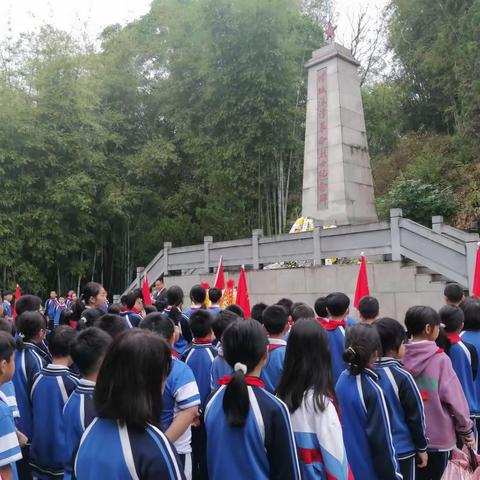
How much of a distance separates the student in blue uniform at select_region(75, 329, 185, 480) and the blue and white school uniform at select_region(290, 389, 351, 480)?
2.17 feet

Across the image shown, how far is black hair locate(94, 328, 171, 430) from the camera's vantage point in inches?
55.8

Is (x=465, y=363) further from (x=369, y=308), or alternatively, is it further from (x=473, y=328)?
(x=369, y=308)

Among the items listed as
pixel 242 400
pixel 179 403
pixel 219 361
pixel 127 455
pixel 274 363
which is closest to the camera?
pixel 127 455

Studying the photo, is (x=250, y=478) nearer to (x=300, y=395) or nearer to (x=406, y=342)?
(x=300, y=395)

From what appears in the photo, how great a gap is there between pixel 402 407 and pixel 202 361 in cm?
123

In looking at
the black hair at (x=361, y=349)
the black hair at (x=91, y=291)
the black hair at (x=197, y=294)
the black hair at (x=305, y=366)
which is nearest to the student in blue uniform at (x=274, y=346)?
the black hair at (x=361, y=349)

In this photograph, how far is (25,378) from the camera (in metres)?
2.96

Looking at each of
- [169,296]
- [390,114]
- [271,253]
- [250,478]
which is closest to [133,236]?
[271,253]

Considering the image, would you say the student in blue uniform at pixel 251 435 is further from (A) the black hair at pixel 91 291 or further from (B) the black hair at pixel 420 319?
(A) the black hair at pixel 91 291

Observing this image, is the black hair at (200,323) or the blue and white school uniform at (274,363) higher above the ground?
the black hair at (200,323)

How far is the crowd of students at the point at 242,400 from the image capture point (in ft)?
4.77

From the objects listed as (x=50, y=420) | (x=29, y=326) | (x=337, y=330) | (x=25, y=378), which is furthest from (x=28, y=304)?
(x=337, y=330)

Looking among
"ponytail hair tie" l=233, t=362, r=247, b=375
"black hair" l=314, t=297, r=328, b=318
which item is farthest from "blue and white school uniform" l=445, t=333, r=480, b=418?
"ponytail hair tie" l=233, t=362, r=247, b=375

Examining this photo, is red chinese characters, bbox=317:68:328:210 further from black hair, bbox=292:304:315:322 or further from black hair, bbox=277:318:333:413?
black hair, bbox=277:318:333:413
